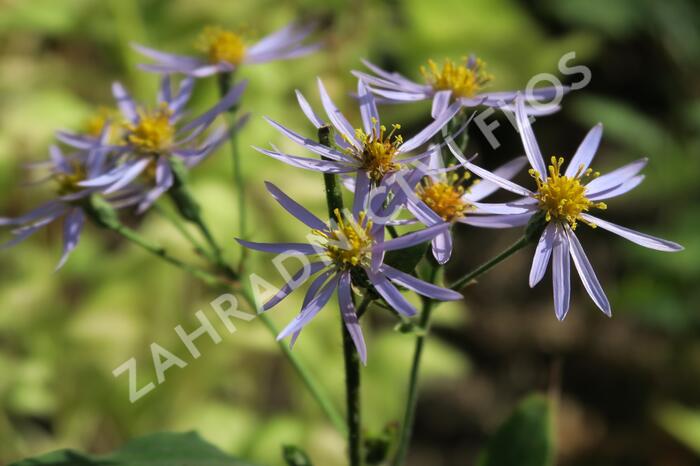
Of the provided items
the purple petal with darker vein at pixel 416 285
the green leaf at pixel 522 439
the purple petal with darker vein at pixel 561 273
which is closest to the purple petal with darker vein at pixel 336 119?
the purple petal with darker vein at pixel 416 285

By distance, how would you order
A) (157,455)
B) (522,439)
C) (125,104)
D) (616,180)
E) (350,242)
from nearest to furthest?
(350,242)
(157,455)
(616,180)
(522,439)
(125,104)

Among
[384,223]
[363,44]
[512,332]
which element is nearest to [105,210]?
[384,223]

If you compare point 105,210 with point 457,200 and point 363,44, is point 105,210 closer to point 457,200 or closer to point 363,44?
point 457,200

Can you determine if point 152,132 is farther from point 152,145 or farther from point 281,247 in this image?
point 281,247

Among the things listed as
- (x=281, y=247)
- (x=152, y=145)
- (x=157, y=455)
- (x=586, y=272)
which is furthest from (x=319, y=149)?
(x=157, y=455)

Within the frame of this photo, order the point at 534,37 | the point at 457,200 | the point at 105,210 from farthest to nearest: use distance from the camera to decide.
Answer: the point at 534,37
the point at 105,210
the point at 457,200

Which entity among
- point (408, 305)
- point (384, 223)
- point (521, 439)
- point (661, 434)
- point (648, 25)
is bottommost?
point (661, 434)
